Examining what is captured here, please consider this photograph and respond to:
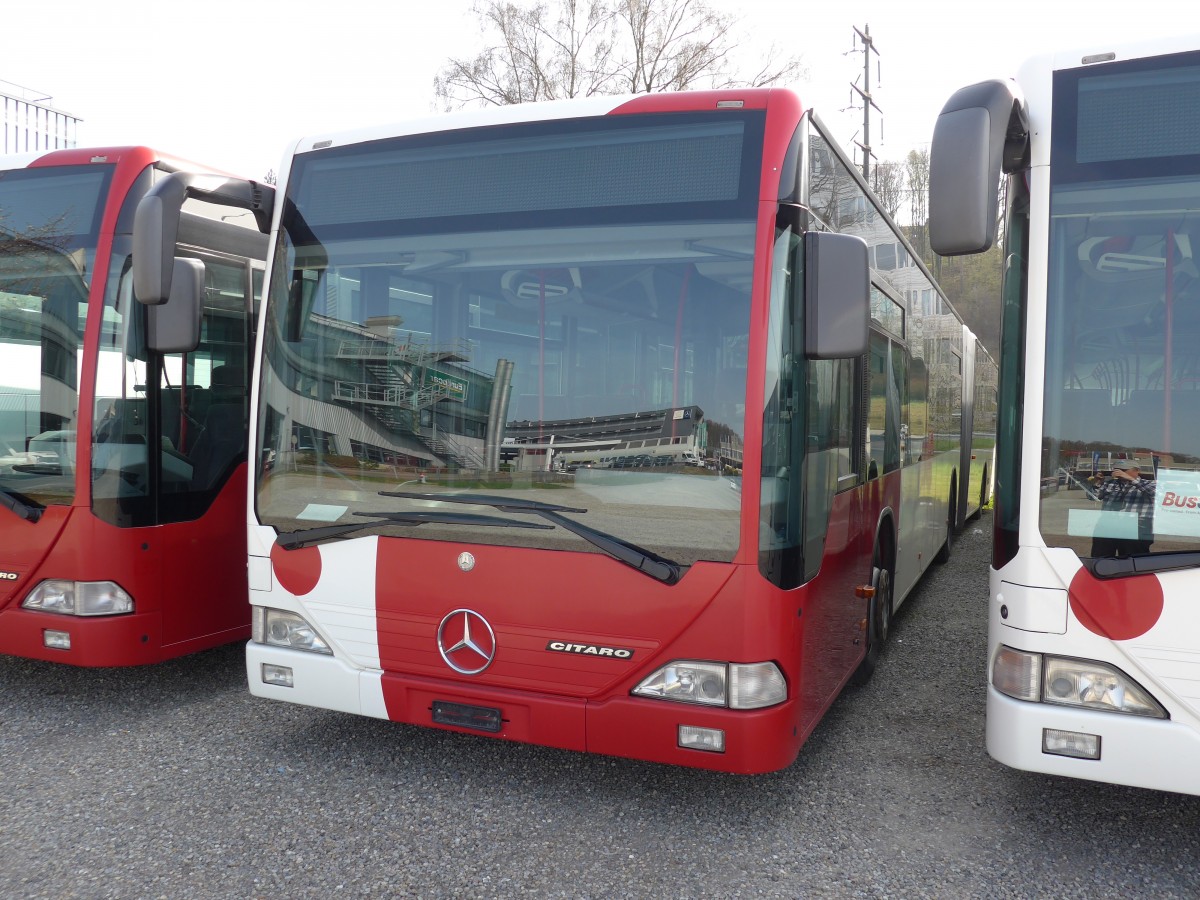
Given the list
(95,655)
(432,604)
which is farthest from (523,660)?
(95,655)

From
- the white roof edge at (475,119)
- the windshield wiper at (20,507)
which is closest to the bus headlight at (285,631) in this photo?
the windshield wiper at (20,507)

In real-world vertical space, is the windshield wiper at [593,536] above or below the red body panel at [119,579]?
above

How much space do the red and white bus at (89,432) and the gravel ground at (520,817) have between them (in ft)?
1.89

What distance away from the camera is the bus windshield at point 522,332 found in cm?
350

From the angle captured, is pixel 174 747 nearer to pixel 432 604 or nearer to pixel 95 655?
pixel 95 655

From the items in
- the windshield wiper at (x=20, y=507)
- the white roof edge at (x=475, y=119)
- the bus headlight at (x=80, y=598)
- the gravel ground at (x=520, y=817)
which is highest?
the white roof edge at (x=475, y=119)

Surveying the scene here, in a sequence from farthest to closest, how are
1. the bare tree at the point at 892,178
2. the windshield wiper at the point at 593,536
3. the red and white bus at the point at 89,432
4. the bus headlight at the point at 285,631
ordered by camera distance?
the bare tree at the point at 892,178
the red and white bus at the point at 89,432
the bus headlight at the point at 285,631
the windshield wiper at the point at 593,536

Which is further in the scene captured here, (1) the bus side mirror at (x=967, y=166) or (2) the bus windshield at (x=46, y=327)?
(2) the bus windshield at (x=46, y=327)

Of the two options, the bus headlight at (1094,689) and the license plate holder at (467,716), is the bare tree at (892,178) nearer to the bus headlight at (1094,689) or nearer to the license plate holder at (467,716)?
the bus headlight at (1094,689)

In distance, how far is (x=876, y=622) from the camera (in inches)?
229

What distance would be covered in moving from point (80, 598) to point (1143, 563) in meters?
4.66

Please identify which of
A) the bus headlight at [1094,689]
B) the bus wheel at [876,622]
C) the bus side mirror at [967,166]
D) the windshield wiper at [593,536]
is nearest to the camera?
the bus side mirror at [967,166]

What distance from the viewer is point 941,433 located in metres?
9.14

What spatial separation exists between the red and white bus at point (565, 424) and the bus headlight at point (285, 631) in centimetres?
1
